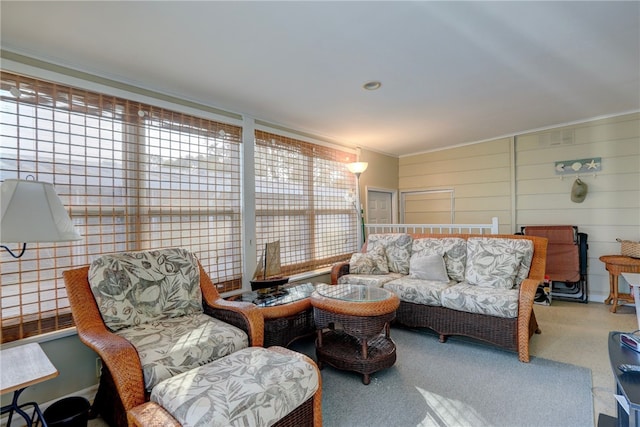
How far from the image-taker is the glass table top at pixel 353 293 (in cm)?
240

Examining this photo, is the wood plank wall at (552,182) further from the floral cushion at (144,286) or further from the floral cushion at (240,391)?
the floral cushion at (144,286)

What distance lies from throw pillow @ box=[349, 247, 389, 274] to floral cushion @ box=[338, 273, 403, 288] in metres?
0.07

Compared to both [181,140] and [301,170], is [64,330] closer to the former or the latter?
[181,140]

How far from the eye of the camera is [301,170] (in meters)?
4.02

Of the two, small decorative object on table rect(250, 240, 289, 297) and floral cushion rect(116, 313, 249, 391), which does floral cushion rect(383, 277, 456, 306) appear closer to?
small decorative object on table rect(250, 240, 289, 297)

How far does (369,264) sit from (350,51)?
2365 mm

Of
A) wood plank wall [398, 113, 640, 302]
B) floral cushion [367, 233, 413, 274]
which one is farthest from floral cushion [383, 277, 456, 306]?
wood plank wall [398, 113, 640, 302]

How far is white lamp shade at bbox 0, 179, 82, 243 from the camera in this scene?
1310 mm

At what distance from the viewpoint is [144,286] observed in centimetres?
212

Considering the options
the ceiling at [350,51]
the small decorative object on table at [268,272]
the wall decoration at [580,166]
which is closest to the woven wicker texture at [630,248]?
the wall decoration at [580,166]

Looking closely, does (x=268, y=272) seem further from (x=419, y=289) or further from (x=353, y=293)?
(x=419, y=289)

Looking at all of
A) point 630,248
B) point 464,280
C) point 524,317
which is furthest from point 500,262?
point 630,248

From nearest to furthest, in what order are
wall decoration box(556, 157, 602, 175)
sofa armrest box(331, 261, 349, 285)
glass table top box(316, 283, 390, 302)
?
glass table top box(316, 283, 390, 302), sofa armrest box(331, 261, 349, 285), wall decoration box(556, 157, 602, 175)

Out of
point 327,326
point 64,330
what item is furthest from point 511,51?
point 64,330
